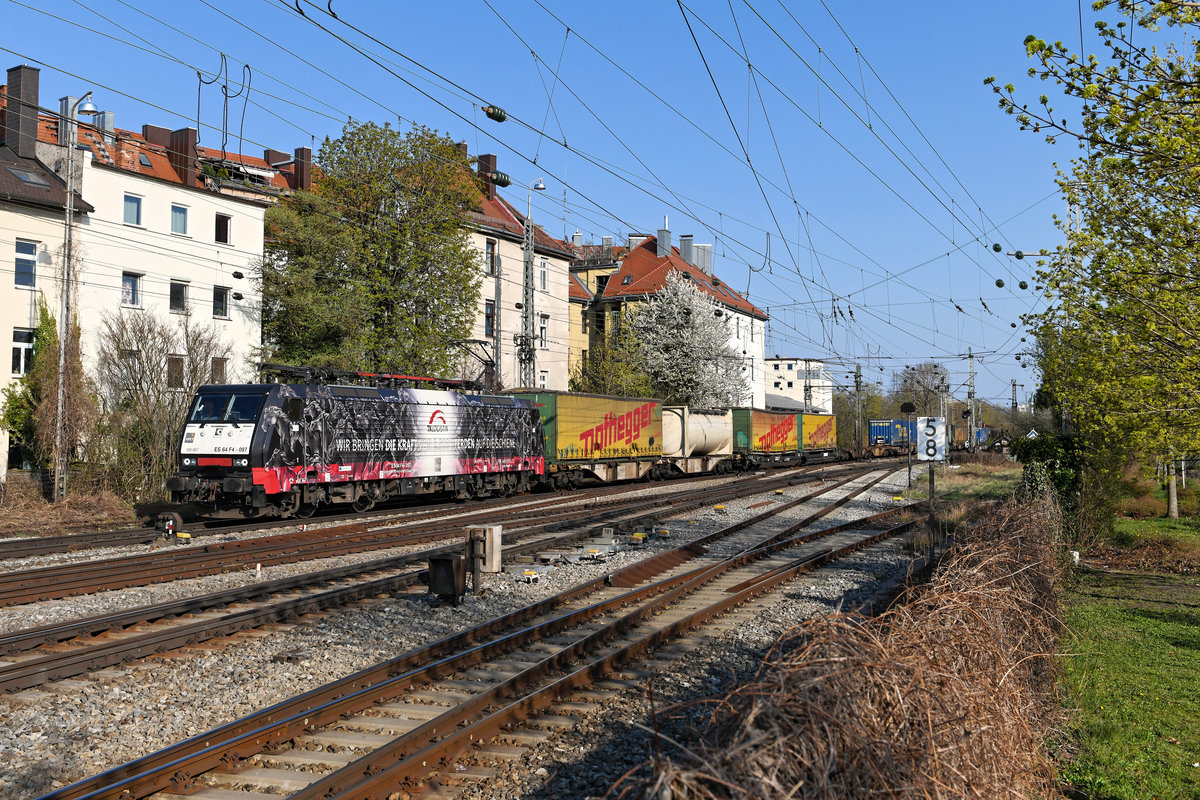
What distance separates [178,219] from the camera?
109 ft

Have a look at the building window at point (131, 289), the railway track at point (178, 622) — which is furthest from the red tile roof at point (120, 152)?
the railway track at point (178, 622)

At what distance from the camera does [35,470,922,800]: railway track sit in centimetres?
547

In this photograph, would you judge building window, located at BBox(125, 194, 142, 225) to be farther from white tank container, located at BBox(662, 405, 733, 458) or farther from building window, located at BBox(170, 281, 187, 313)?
white tank container, located at BBox(662, 405, 733, 458)

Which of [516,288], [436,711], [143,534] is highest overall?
[516,288]

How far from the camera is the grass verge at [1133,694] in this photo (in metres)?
6.11

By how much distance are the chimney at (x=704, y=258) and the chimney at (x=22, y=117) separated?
49.6 meters

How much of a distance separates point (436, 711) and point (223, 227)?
32.6 meters

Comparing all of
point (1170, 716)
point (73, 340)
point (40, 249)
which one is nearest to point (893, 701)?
point (1170, 716)

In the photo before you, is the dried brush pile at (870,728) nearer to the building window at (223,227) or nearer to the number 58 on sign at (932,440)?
the number 58 on sign at (932,440)

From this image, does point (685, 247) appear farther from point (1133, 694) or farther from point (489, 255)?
point (1133, 694)

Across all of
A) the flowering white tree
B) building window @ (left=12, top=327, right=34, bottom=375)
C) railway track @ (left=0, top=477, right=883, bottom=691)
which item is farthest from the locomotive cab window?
the flowering white tree

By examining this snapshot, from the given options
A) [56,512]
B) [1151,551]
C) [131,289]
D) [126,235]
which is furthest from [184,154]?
[1151,551]

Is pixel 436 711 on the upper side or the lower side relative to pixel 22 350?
lower

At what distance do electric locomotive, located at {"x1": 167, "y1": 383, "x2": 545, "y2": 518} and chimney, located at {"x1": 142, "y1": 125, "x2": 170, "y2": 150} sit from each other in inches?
981
